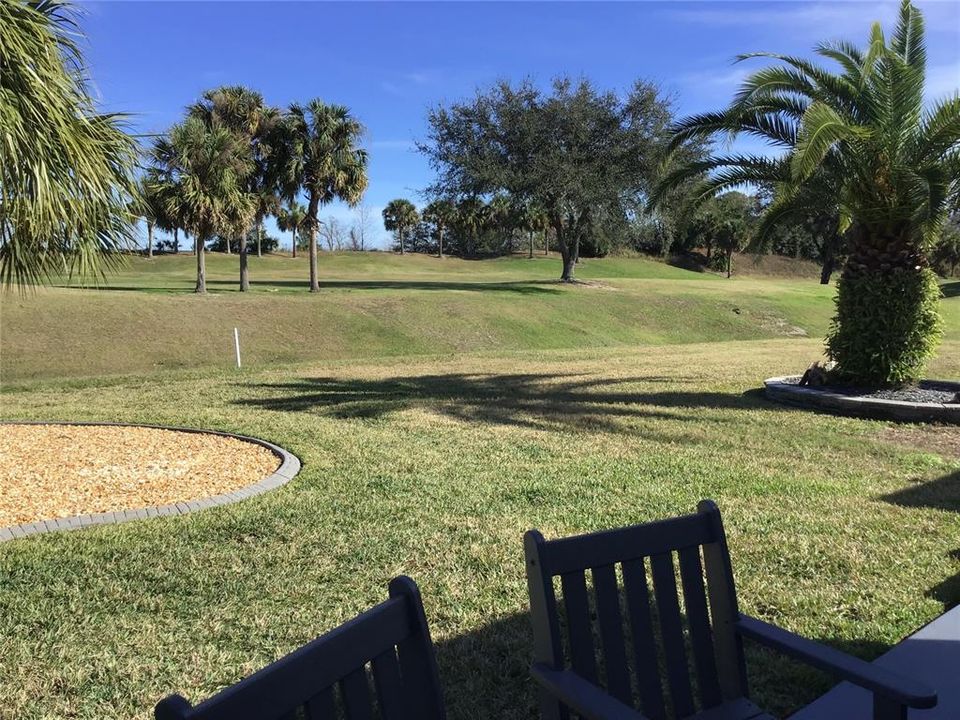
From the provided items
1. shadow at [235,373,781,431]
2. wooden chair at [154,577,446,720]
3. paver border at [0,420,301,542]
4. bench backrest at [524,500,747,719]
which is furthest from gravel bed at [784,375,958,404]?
wooden chair at [154,577,446,720]

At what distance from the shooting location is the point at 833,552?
434 cm

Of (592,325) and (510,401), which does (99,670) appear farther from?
(592,325)

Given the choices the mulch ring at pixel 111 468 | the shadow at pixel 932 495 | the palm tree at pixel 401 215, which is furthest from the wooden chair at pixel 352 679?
the palm tree at pixel 401 215

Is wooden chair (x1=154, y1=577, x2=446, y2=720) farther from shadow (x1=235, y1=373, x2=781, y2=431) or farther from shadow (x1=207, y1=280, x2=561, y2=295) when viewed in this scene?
shadow (x1=207, y1=280, x2=561, y2=295)

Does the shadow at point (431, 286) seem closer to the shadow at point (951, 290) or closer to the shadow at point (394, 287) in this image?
the shadow at point (394, 287)

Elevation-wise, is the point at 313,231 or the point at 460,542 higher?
the point at 313,231

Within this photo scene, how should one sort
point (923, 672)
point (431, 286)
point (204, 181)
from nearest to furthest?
1. point (923, 672)
2. point (204, 181)
3. point (431, 286)

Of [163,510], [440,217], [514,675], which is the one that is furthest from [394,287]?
[440,217]

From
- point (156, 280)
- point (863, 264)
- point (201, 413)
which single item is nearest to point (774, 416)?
point (863, 264)

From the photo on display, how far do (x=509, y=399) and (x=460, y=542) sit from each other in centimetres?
575

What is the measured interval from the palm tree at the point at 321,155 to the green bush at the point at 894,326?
22349 millimetres

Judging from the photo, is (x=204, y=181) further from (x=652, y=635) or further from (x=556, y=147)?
(x=652, y=635)

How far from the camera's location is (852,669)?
6.12 feet

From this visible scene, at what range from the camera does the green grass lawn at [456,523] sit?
318cm
